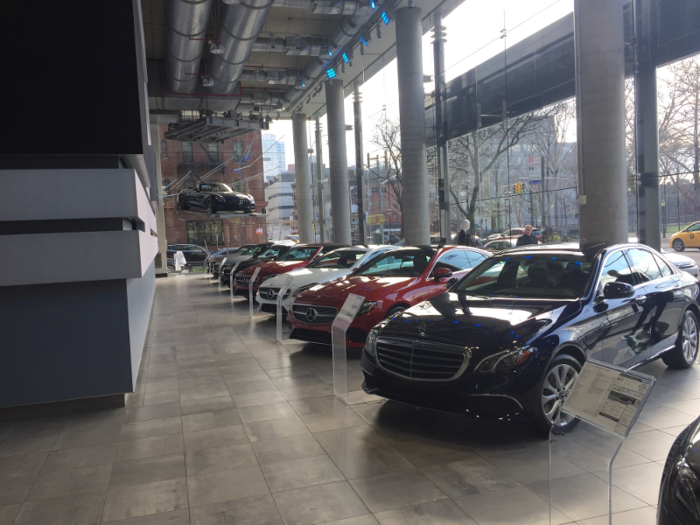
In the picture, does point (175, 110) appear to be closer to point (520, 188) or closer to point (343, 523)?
point (520, 188)

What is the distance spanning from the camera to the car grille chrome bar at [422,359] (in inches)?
172

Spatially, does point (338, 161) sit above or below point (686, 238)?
above

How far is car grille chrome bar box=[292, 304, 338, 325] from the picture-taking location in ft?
25.5

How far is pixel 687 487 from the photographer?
2188mm

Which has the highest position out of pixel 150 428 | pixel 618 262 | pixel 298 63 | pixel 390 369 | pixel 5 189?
pixel 298 63

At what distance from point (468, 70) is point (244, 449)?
15439mm

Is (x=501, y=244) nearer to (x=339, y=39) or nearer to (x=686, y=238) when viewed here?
(x=686, y=238)

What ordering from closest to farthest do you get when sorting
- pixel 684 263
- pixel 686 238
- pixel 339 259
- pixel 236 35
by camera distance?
pixel 684 263 < pixel 686 238 < pixel 339 259 < pixel 236 35

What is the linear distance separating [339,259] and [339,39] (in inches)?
401

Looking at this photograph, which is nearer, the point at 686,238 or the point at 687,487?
the point at 687,487

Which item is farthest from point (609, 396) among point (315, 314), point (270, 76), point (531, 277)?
point (270, 76)

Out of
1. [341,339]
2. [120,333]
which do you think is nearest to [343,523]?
[341,339]

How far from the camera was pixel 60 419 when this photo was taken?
5555mm

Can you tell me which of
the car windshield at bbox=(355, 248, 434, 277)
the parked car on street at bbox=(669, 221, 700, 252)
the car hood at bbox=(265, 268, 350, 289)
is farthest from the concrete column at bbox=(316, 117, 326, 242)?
the car windshield at bbox=(355, 248, 434, 277)
